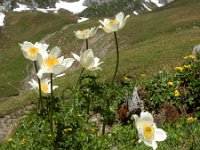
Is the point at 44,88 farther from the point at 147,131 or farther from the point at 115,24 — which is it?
the point at 147,131

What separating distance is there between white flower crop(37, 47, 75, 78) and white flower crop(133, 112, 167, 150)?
2.73ft

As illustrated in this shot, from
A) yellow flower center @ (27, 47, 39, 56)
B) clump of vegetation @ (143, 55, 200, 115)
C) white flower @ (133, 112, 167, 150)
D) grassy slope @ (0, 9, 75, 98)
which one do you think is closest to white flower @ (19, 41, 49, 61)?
yellow flower center @ (27, 47, 39, 56)

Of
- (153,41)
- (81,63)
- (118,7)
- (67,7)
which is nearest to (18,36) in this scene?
(153,41)

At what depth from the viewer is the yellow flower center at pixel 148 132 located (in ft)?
14.0

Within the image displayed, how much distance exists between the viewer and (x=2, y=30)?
338 feet

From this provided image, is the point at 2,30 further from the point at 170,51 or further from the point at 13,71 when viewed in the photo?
the point at 170,51

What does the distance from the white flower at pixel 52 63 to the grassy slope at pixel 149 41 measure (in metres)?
23.6

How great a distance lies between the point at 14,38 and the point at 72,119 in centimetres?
9472

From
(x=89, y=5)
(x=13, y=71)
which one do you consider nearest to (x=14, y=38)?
(x=13, y=71)

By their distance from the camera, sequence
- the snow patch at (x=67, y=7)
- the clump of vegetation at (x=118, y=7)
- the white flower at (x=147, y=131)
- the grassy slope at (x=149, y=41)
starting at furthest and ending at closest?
the clump of vegetation at (x=118, y=7), the snow patch at (x=67, y=7), the grassy slope at (x=149, y=41), the white flower at (x=147, y=131)

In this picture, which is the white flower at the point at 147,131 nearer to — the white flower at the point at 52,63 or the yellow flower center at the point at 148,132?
the yellow flower center at the point at 148,132

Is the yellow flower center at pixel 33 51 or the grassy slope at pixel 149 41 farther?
the grassy slope at pixel 149 41

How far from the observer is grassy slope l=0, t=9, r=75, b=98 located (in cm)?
6669

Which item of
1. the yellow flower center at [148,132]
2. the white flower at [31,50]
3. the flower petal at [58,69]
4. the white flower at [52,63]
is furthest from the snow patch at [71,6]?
the yellow flower center at [148,132]
